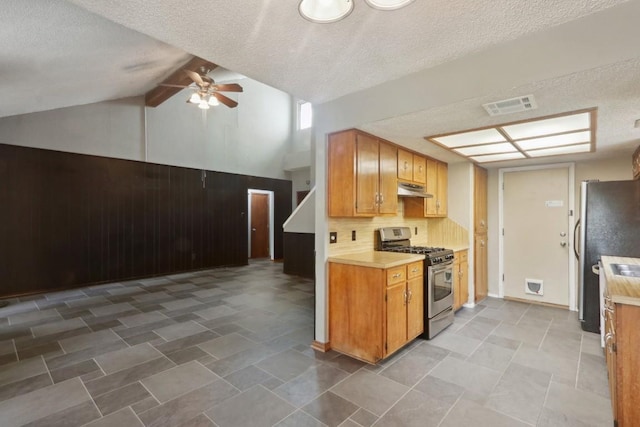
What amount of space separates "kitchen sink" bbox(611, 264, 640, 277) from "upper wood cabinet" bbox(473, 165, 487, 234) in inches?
71.7

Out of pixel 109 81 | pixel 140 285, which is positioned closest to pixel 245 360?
pixel 140 285

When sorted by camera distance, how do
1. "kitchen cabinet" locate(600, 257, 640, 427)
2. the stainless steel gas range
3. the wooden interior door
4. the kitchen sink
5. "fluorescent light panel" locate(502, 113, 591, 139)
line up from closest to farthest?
"kitchen cabinet" locate(600, 257, 640, 427) < "fluorescent light panel" locate(502, 113, 591, 139) < the kitchen sink < the stainless steel gas range < the wooden interior door

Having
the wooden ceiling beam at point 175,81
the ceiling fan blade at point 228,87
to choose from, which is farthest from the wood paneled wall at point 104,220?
the ceiling fan blade at point 228,87

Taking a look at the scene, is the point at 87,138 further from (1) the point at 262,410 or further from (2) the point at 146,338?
(1) the point at 262,410

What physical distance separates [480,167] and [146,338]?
16.8 ft

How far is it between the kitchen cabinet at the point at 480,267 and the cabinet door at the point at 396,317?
7.08 feet

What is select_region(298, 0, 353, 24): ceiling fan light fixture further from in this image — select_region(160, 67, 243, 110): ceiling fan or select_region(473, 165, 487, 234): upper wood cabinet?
select_region(473, 165, 487, 234): upper wood cabinet

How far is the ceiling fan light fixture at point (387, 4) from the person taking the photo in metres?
1.50

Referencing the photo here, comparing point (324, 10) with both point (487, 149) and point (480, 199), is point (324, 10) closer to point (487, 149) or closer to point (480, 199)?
point (487, 149)

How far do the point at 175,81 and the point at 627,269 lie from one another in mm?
6901

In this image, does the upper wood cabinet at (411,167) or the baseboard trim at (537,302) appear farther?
the baseboard trim at (537,302)

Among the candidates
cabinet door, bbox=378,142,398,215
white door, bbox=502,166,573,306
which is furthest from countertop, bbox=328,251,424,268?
white door, bbox=502,166,573,306

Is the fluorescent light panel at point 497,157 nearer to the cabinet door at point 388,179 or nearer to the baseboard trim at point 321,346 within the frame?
the cabinet door at point 388,179

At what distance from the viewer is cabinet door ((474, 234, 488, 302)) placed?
4.50 m
